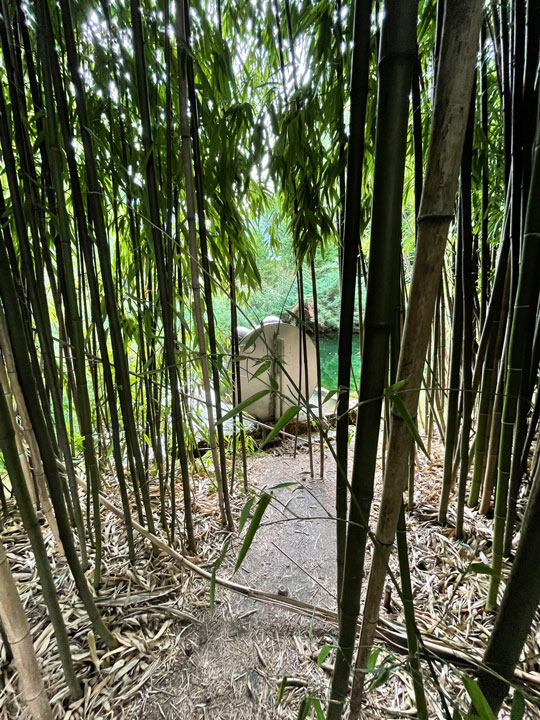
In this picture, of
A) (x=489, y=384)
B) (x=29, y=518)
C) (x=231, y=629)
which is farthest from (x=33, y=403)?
(x=489, y=384)

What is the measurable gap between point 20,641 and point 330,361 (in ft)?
16.4

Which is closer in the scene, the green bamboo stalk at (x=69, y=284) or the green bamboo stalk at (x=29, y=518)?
the green bamboo stalk at (x=29, y=518)

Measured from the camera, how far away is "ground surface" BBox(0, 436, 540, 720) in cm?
74

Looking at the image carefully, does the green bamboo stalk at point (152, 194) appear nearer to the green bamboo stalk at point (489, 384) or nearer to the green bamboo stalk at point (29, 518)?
the green bamboo stalk at point (29, 518)

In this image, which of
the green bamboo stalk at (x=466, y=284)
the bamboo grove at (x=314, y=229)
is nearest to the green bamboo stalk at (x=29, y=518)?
the bamboo grove at (x=314, y=229)

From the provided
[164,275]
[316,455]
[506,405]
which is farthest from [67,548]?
[316,455]

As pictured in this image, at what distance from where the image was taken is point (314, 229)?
1.09m

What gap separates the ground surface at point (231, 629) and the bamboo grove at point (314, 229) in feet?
0.20

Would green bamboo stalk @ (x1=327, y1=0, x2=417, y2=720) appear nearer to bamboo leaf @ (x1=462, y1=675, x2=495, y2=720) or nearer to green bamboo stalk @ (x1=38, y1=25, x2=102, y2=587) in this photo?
bamboo leaf @ (x1=462, y1=675, x2=495, y2=720)

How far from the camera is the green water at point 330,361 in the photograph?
468 centimetres

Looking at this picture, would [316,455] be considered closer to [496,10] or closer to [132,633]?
[132,633]

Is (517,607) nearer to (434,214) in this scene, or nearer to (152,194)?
(434,214)

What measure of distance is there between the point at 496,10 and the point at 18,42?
1.16 meters

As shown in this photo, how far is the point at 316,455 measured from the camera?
2104 mm
